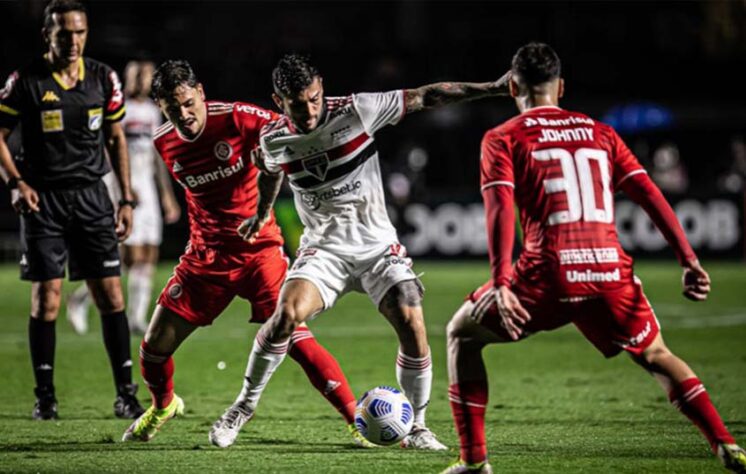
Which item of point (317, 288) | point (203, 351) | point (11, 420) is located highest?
point (317, 288)

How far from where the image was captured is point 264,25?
2989 centimetres

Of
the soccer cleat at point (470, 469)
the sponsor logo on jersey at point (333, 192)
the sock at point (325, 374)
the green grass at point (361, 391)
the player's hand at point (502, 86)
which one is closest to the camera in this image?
the soccer cleat at point (470, 469)


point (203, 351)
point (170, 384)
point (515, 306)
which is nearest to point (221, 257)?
point (170, 384)

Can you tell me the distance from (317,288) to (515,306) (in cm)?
149

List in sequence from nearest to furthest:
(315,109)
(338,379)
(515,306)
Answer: (515,306)
(315,109)
(338,379)

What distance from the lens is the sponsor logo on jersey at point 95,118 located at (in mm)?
7777

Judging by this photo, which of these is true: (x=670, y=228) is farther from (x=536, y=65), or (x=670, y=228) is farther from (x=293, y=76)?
(x=293, y=76)

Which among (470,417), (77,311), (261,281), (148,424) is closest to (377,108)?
(261,281)

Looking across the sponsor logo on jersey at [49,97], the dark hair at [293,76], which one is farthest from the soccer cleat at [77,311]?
the dark hair at [293,76]

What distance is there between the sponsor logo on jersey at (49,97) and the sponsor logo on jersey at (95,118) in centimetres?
22

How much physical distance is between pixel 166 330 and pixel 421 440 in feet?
5.15

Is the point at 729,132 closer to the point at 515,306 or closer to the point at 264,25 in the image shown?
the point at 264,25

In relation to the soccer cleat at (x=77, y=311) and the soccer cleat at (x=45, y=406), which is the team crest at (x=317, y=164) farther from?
the soccer cleat at (x=77, y=311)

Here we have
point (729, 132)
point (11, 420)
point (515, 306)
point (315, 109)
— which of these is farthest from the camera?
point (729, 132)
